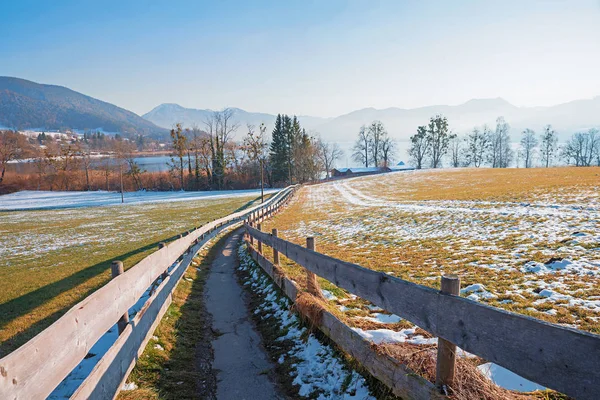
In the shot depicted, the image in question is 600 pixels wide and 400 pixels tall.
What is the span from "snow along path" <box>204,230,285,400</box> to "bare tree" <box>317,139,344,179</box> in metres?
86.7

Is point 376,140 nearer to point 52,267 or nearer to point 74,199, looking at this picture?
point 74,199

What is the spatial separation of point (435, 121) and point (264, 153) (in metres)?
49.4

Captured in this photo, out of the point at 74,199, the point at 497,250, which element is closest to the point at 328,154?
the point at 74,199

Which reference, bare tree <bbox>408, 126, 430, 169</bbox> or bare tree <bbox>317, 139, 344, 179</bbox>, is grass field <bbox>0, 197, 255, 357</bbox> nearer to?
bare tree <bbox>317, 139, 344, 179</bbox>

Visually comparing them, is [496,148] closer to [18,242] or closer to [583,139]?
[583,139]

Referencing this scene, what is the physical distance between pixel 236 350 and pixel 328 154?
10974 centimetres

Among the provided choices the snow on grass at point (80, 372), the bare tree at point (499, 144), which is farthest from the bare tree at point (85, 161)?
the bare tree at point (499, 144)

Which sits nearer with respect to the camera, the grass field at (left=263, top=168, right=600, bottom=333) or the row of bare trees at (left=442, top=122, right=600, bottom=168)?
the grass field at (left=263, top=168, right=600, bottom=333)

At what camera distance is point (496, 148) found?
100 meters

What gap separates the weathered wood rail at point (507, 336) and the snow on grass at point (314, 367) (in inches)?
22.6

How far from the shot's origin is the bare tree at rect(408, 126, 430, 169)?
97000 mm

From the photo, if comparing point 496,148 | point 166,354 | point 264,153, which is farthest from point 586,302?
point 496,148

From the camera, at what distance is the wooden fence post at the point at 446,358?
8.62ft

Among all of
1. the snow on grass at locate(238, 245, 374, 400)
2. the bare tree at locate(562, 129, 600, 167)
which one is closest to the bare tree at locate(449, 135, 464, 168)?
the bare tree at locate(562, 129, 600, 167)
